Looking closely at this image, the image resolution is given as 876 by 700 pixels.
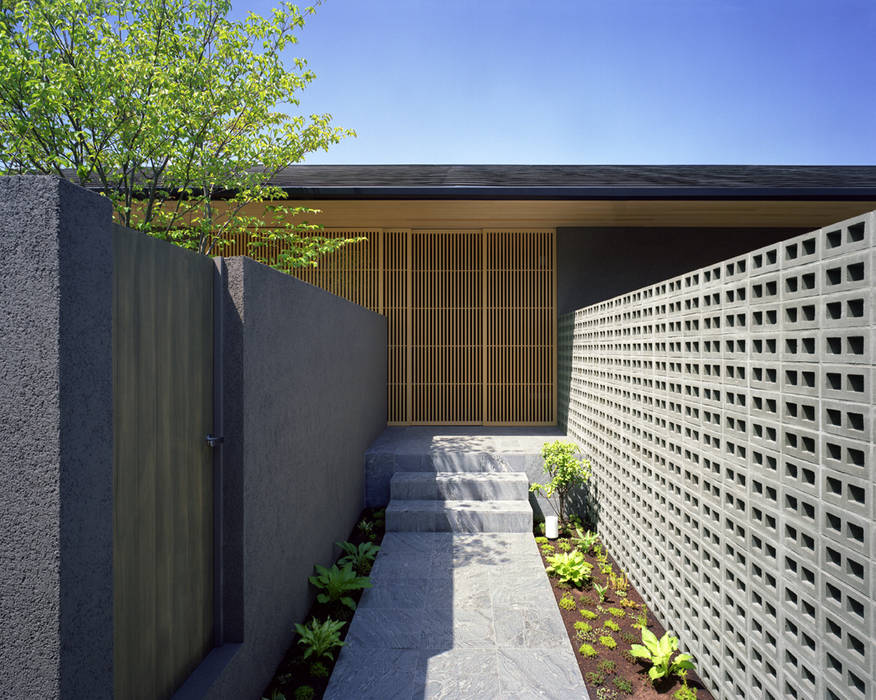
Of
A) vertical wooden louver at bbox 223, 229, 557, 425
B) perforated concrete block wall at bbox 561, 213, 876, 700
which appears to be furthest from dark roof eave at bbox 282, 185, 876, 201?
perforated concrete block wall at bbox 561, 213, 876, 700

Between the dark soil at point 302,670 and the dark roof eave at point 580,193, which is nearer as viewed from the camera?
the dark soil at point 302,670

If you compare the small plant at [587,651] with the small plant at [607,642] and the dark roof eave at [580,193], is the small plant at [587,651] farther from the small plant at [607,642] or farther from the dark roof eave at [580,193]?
the dark roof eave at [580,193]

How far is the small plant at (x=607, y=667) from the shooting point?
2.70 metres

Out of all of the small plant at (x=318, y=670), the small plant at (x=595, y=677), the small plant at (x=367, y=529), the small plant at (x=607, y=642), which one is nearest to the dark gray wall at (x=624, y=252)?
the small plant at (x=367, y=529)

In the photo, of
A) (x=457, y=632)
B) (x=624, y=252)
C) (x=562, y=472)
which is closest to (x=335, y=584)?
(x=457, y=632)

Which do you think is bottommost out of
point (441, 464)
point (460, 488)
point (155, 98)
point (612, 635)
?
point (612, 635)

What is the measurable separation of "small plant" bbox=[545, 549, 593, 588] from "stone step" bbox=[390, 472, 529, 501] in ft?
3.73

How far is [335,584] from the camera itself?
11.1ft

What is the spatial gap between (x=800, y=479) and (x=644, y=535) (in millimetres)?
1889

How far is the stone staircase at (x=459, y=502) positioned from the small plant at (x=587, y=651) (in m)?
1.78

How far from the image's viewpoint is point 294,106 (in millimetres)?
5477

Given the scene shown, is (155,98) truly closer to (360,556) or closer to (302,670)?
(360,556)

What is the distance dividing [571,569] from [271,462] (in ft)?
8.43

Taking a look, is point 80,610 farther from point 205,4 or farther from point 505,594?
point 205,4
